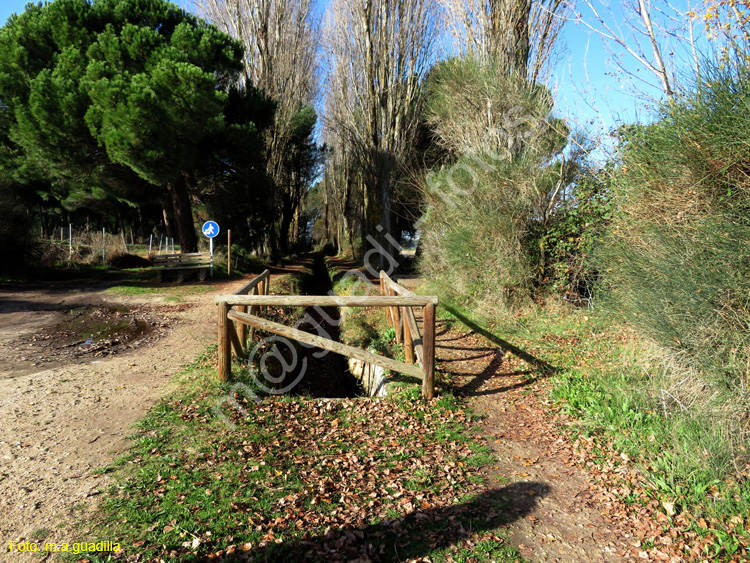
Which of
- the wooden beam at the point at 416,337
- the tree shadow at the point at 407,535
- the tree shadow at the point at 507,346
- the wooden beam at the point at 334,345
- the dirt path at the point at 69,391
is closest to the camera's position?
the tree shadow at the point at 407,535

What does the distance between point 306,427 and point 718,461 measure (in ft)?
12.1

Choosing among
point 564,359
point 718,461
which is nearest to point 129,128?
point 564,359

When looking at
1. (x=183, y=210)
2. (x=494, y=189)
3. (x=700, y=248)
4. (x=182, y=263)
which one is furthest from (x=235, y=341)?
(x=183, y=210)

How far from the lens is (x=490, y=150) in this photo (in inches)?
377

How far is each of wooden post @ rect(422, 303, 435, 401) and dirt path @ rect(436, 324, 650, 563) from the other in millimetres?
563

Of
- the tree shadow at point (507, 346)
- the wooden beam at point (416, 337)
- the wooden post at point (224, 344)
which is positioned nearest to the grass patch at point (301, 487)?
the wooden post at point (224, 344)

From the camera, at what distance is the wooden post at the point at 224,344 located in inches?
216

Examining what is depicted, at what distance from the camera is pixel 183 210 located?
1795 cm

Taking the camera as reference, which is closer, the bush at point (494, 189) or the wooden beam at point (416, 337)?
the wooden beam at point (416, 337)

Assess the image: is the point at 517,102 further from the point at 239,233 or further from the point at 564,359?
the point at 239,233

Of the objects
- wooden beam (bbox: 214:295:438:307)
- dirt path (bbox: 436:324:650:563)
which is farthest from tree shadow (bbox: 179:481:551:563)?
wooden beam (bbox: 214:295:438:307)

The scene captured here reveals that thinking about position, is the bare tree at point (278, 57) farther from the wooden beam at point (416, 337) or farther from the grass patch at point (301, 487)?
the grass patch at point (301, 487)

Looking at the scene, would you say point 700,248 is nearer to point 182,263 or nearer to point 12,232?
point 182,263

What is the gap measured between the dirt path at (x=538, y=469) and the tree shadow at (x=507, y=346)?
0.52 feet
